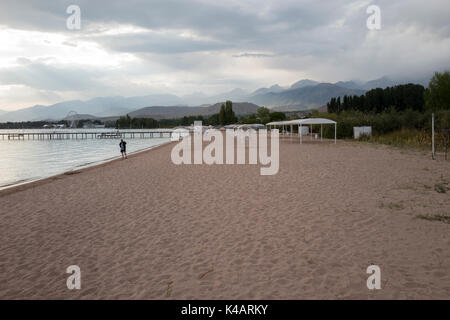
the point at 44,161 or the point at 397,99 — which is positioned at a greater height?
the point at 397,99

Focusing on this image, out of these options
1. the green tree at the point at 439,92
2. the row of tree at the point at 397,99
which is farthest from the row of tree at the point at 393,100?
the green tree at the point at 439,92

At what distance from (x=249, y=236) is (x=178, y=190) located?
13.8 ft

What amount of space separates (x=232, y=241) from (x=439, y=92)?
51302mm

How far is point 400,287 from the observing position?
3.21 m

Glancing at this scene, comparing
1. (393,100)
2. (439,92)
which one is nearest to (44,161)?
(439,92)

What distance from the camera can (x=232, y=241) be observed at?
4652mm

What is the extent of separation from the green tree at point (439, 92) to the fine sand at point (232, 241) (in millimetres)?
43705

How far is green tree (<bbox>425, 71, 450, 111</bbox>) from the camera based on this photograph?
43.9 metres

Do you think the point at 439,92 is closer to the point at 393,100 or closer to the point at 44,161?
the point at 393,100

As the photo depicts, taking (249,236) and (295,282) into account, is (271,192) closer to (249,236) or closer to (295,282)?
(249,236)

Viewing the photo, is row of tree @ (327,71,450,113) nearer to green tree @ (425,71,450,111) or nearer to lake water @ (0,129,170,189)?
green tree @ (425,71,450,111)

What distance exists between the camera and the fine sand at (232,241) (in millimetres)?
3336

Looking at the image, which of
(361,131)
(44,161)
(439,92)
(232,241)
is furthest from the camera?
(439,92)
